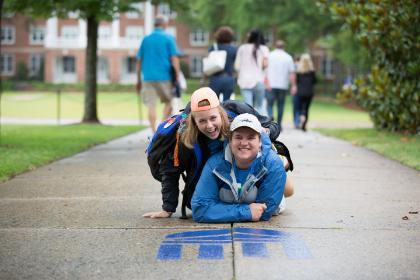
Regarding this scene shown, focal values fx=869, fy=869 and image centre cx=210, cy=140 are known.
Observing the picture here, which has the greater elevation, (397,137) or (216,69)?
(216,69)

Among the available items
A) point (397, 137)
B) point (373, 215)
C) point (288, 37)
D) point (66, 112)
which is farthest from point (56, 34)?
point (373, 215)

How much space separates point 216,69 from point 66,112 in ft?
64.8

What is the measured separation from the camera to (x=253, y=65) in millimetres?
15375

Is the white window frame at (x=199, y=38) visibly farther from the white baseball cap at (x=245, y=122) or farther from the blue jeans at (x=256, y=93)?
the white baseball cap at (x=245, y=122)

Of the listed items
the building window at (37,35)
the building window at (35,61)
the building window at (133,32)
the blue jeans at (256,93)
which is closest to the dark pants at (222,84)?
the blue jeans at (256,93)

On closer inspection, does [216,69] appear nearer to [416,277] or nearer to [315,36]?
[416,277]

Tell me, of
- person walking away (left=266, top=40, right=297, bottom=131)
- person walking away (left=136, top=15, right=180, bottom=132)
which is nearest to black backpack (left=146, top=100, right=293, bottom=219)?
person walking away (left=136, top=15, right=180, bottom=132)

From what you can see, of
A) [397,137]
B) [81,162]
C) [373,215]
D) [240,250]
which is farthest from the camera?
[397,137]

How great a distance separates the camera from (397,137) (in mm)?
15211

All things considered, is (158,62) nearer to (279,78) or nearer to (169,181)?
(279,78)

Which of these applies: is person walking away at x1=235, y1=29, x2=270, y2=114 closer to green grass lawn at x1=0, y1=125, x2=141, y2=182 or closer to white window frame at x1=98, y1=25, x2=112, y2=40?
green grass lawn at x1=0, y1=125, x2=141, y2=182

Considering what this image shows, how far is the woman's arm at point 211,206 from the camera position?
6.11 meters

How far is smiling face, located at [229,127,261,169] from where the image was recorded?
5.96m

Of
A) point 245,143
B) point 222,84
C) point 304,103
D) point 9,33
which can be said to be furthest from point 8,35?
point 245,143
